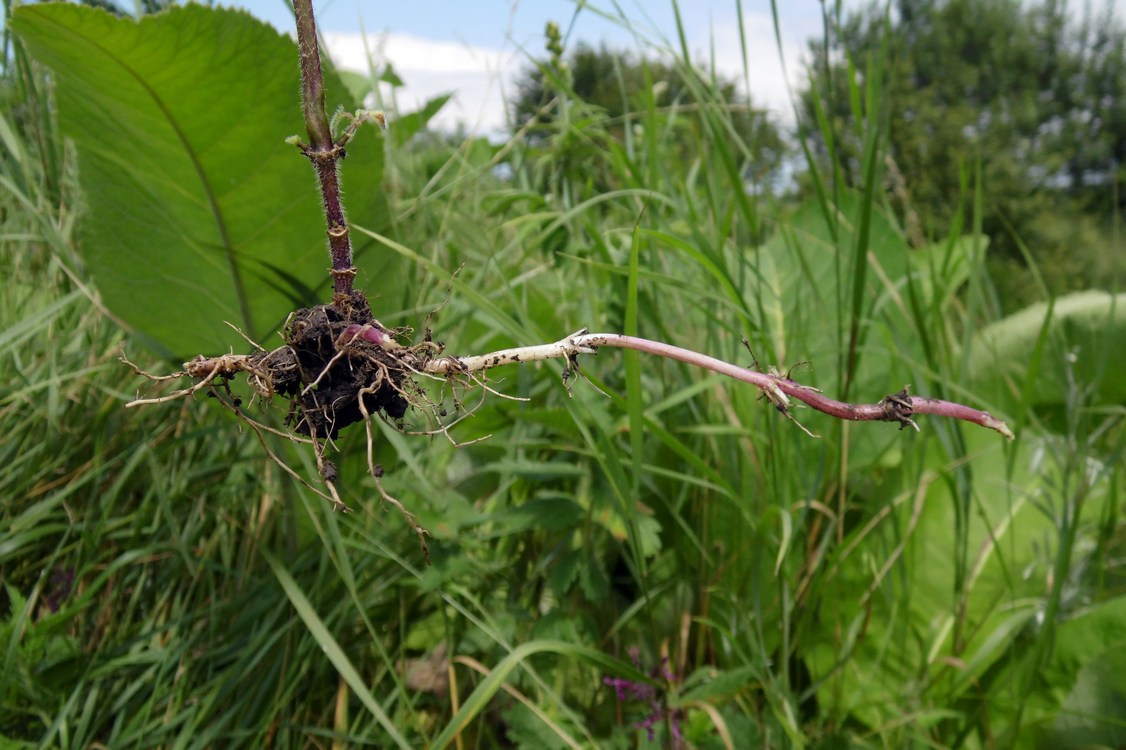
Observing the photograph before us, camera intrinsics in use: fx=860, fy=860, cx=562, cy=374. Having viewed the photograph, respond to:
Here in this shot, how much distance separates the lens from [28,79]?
1518 mm

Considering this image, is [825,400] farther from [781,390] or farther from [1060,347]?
[1060,347]

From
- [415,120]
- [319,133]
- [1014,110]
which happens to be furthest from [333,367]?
[1014,110]

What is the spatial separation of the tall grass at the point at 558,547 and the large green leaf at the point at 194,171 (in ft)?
0.49

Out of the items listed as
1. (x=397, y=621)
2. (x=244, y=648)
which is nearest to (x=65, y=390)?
(x=244, y=648)

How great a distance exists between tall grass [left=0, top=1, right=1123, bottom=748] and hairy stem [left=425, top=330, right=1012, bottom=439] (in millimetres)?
308

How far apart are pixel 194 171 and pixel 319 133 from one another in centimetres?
52

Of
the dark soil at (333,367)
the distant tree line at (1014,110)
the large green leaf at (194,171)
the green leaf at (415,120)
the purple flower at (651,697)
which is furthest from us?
the distant tree line at (1014,110)

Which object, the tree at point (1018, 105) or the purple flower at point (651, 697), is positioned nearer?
the purple flower at point (651, 697)

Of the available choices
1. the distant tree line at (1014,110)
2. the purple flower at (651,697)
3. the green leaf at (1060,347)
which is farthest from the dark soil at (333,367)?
the distant tree line at (1014,110)

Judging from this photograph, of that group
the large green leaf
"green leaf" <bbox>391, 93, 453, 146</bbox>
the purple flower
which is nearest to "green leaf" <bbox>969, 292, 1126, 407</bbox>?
the purple flower

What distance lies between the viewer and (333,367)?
70cm

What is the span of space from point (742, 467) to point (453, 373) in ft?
2.68

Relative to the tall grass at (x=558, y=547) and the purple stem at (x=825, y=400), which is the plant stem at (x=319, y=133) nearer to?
the purple stem at (x=825, y=400)

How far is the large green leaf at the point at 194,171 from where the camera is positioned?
88 cm
